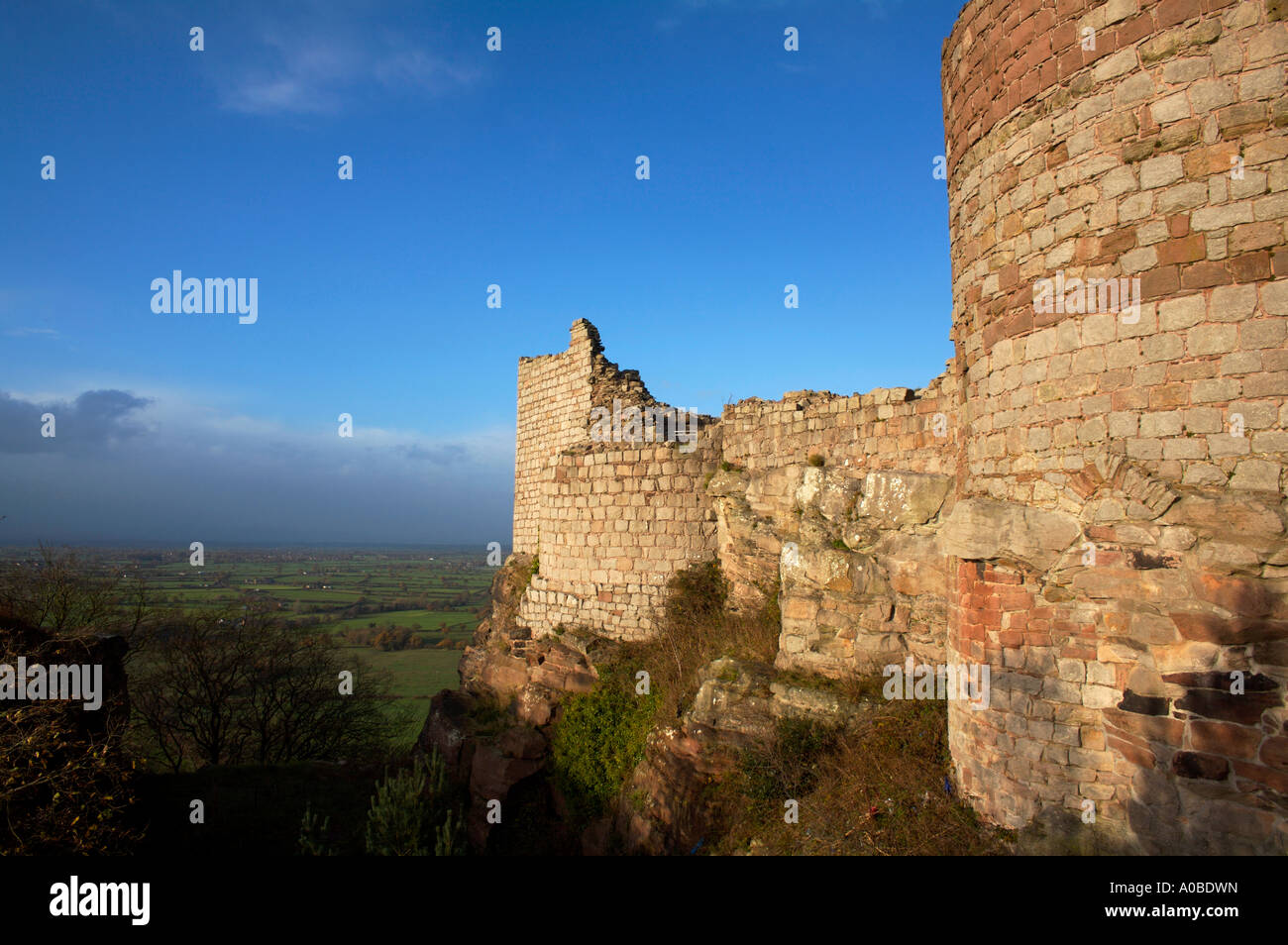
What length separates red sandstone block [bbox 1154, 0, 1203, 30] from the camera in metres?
4.05

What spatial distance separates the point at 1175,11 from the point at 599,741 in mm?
10317

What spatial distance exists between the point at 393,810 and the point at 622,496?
642 cm

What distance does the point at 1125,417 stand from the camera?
13.8 feet

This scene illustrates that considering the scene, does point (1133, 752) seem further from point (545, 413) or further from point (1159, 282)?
point (545, 413)

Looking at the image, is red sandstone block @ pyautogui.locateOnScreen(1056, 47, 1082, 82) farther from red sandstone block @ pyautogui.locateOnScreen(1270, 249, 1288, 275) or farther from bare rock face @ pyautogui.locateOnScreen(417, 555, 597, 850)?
bare rock face @ pyautogui.locateOnScreen(417, 555, 597, 850)

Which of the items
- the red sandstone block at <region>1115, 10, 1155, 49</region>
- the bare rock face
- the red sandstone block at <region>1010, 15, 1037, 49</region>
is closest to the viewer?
the red sandstone block at <region>1115, 10, 1155, 49</region>

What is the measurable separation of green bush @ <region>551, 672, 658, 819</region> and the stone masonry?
5.51m

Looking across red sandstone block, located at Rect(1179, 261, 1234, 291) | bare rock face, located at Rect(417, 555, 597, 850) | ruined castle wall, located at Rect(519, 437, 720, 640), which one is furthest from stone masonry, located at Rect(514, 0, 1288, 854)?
bare rock face, located at Rect(417, 555, 597, 850)

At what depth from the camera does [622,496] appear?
11695mm

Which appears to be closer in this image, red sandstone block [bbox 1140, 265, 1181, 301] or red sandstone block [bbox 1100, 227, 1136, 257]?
red sandstone block [bbox 1140, 265, 1181, 301]

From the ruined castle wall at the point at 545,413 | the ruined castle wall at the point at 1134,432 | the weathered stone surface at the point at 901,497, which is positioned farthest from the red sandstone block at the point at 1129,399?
the ruined castle wall at the point at 545,413

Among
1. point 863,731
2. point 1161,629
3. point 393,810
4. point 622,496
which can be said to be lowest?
point 393,810
